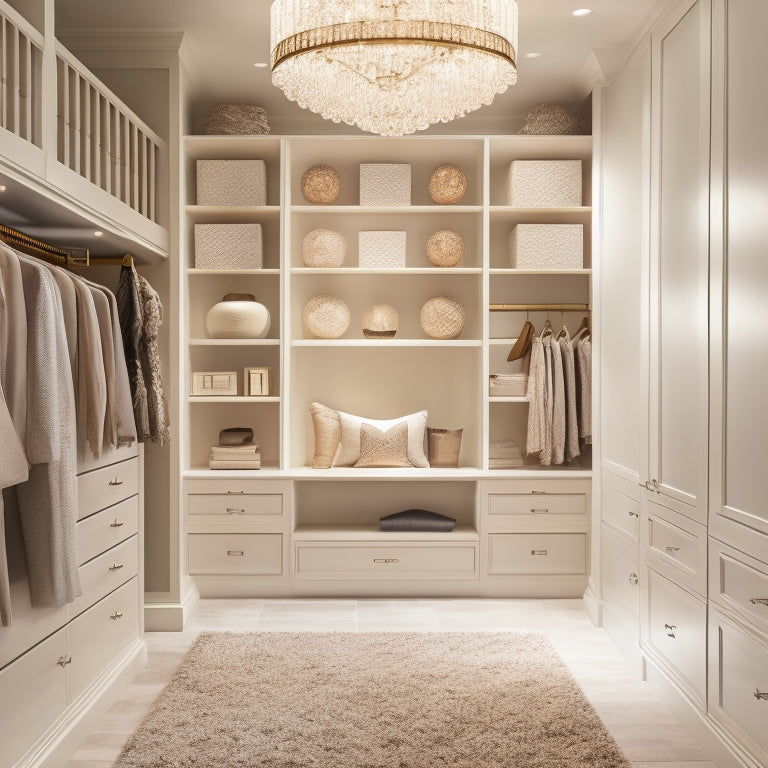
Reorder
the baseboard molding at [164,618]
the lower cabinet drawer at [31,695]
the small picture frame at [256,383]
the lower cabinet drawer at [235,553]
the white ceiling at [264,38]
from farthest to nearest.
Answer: the small picture frame at [256,383] → the lower cabinet drawer at [235,553] → the baseboard molding at [164,618] → the white ceiling at [264,38] → the lower cabinet drawer at [31,695]

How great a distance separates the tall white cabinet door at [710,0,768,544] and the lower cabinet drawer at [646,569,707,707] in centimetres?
38

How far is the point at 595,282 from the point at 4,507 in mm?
2959

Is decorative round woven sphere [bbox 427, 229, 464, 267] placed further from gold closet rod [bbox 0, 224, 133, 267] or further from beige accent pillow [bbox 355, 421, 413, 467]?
gold closet rod [bbox 0, 224, 133, 267]

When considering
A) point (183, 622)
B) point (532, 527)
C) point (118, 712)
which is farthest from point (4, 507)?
point (532, 527)

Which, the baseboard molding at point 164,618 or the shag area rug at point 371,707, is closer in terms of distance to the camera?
the shag area rug at point 371,707

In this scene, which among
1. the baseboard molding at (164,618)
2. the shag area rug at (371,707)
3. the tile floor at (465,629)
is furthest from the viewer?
the baseboard molding at (164,618)

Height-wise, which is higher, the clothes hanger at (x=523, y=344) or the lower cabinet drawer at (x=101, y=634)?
the clothes hanger at (x=523, y=344)

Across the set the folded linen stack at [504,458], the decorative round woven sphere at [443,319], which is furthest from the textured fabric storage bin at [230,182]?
the folded linen stack at [504,458]

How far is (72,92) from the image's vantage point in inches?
124

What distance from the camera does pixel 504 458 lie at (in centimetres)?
436

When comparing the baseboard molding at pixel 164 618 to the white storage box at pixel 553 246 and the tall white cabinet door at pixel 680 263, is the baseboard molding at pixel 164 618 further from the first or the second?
the white storage box at pixel 553 246

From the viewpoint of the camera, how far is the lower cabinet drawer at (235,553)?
4188 millimetres

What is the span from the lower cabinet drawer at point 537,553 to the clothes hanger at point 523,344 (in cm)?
98

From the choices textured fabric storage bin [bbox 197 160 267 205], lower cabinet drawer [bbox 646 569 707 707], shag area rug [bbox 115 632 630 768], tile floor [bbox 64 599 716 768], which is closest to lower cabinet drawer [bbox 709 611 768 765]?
lower cabinet drawer [bbox 646 569 707 707]
